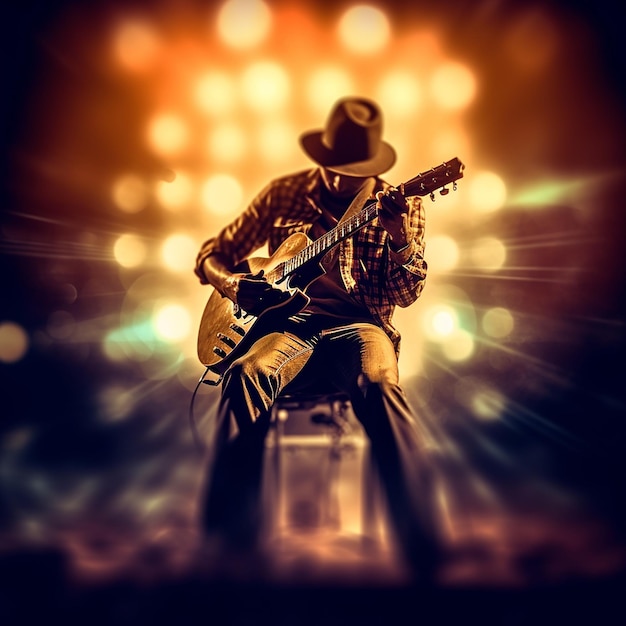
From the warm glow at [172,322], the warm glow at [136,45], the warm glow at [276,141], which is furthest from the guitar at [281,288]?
the warm glow at [136,45]

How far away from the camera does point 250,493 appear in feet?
5.03

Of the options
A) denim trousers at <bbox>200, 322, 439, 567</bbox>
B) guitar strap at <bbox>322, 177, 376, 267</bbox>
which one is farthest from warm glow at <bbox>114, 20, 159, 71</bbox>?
denim trousers at <bbox>200, 322, 439, 567</bbox>

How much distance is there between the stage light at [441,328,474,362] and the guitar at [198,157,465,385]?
0.73 meters

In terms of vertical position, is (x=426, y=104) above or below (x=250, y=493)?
above

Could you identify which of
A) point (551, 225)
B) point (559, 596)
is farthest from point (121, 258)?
point (559, 596)

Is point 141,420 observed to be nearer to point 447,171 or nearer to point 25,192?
point 25,192

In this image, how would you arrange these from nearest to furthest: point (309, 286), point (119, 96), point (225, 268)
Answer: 1. point (309, 286)
2. point (225, 268)
3. point (119, 96)

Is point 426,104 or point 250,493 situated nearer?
point 250,493

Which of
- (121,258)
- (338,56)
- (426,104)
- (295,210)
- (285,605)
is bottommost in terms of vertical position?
(285,605)

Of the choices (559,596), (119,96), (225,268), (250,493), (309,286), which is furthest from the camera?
(119,96)

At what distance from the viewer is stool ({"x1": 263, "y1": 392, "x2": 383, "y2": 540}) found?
1740 millimetres

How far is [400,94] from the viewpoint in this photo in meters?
2.12

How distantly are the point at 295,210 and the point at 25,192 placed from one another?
1.41 metres

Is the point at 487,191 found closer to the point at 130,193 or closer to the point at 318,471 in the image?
the point at 318,471
